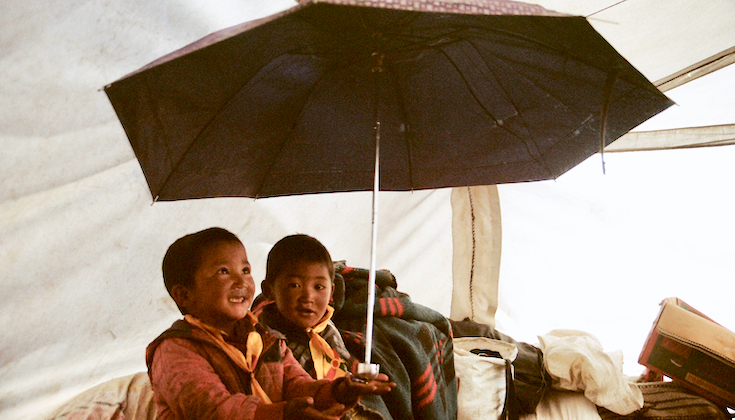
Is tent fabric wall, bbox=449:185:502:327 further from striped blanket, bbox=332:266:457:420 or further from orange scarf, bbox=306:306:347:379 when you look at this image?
orange scarf, bbox=306:306:347:379

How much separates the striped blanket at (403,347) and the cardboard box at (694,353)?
3.29ft

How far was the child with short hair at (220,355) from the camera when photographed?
0.94m

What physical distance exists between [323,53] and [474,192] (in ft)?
4.93

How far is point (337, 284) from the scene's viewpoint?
152 cm

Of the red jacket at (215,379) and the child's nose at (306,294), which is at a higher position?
the child's nose at (306,294)

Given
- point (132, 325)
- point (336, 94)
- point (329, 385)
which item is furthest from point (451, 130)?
point (132, 325)

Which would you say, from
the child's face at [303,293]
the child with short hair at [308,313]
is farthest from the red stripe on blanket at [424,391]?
the child's face at [303,293]

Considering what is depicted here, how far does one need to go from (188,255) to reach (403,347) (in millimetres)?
657

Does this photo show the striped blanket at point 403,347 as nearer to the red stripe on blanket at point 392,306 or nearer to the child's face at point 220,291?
the red stripe on blanket at point 392,306

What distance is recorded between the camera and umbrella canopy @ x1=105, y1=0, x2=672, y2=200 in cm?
105

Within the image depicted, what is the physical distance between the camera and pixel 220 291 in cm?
113

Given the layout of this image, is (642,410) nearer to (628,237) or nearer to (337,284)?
(628,237)

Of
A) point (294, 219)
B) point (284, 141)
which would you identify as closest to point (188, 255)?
point (284, 141)

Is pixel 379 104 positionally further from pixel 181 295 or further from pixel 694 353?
pixel 694 353
